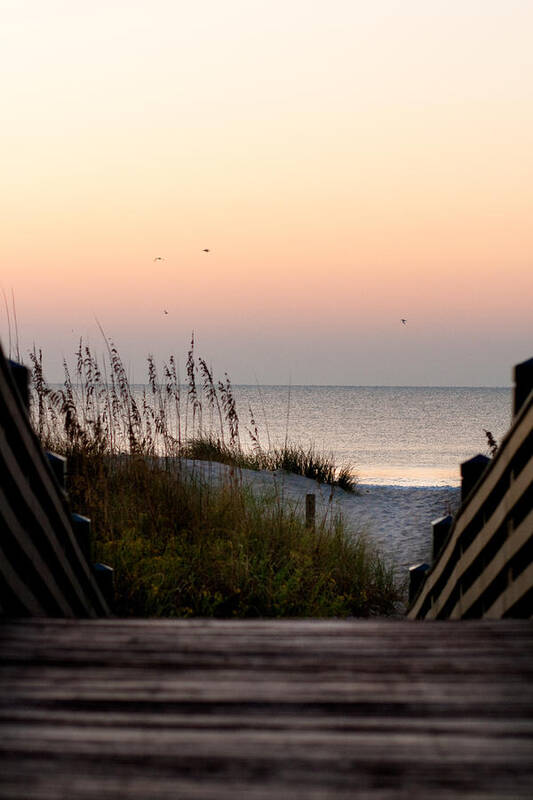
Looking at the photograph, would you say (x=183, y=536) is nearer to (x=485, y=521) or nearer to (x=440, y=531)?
(x=440, y=531)

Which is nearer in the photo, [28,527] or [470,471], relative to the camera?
[28,527]

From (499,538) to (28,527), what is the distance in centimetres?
148

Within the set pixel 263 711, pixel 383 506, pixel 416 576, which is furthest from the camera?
pixel 383 506

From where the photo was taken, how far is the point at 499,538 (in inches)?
94.5

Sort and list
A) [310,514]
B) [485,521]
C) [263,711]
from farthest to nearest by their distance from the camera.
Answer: [310,514]
[485,521]
[263,711]

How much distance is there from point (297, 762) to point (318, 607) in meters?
3.93

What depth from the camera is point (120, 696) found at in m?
1.52

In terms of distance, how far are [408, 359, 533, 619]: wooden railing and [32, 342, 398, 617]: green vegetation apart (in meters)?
2.25

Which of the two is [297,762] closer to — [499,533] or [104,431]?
[499,533]

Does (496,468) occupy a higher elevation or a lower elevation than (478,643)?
higher

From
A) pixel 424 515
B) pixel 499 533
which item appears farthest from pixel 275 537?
pixel 424 515

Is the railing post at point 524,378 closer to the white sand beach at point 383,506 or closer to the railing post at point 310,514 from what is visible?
the railing post at point 310,514

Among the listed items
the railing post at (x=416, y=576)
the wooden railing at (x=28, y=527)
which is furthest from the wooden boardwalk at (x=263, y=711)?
the railing post at (x=416, y=576)

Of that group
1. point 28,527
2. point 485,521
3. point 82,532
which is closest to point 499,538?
point 485,521
